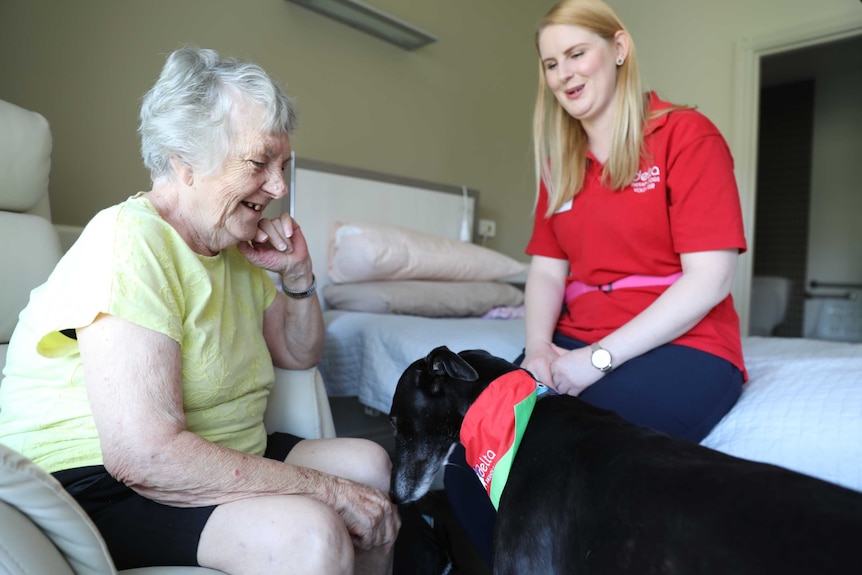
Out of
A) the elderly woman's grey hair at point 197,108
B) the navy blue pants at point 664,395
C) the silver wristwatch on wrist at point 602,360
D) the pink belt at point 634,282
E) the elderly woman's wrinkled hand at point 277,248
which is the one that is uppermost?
the elderly woman's grey hair at point 197,108

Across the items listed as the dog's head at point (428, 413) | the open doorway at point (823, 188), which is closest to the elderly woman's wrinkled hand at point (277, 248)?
the dog's head at point (428, 413)

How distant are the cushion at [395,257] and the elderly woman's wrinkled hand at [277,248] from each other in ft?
3.34

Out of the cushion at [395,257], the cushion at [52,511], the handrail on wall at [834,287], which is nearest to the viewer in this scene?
the cushion at [52,511]

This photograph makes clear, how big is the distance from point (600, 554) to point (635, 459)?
0.13 metres

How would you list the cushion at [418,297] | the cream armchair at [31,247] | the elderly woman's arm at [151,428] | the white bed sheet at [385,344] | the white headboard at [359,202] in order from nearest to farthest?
the elderly woman's arm at [151,428] → the cream armchair at [31,247] → the white bed sheet at [385,344] → the cushion at [418,297] → the white headboard at [359,202]

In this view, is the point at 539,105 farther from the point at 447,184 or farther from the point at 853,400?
the point at 447,184

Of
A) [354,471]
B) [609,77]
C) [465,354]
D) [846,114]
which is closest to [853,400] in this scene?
[465,354]

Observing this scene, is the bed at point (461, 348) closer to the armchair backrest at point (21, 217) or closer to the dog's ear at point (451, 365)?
the dog's ear at point (451, 365)

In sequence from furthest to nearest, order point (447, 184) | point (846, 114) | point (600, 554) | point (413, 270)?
1. point (846, 114)
2. point (447, 184)
3. point (413, 270)
4. point (600, 554)

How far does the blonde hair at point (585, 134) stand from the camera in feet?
4.15

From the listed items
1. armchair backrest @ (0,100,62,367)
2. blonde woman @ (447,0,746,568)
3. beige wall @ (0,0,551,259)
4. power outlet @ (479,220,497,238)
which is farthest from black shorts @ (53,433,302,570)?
power outlet @ (479,220,497,238)

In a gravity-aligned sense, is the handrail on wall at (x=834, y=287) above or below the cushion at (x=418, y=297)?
below

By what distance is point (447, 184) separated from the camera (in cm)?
330

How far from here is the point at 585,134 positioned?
145cm
